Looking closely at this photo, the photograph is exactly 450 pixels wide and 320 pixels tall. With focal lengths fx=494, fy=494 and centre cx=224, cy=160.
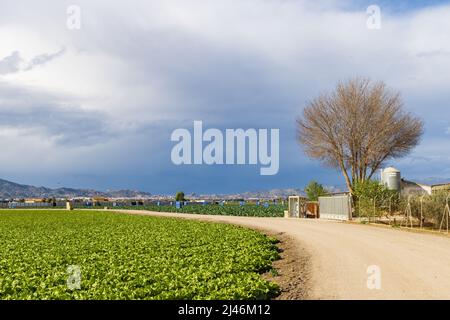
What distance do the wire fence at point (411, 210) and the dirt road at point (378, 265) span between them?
481 centimetres

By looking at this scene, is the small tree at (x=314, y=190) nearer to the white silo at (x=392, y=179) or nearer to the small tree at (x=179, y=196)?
the white silo at (x=392, y=179)

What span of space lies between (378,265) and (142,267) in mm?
8252

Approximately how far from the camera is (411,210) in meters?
35.1

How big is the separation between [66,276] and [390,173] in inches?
1835

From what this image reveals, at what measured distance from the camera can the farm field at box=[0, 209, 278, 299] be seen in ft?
43.9

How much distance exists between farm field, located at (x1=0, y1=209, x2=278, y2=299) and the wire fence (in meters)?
12.4

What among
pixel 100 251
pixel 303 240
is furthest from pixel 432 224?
pixel 100 251

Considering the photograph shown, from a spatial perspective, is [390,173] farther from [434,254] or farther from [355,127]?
[434,254]

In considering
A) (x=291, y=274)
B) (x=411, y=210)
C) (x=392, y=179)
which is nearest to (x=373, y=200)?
(x=411, y=210)

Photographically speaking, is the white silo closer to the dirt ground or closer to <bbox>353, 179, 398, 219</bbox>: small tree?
<bbox>353, 179, 398, 219</bbox>: small tree

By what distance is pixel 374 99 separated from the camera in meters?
56.4

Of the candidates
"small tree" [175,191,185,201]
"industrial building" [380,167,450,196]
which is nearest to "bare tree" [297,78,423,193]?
"industrial building" [380,167,450,196]

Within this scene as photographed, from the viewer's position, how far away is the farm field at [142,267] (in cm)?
1338

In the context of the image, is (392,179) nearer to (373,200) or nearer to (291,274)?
(373,200)
